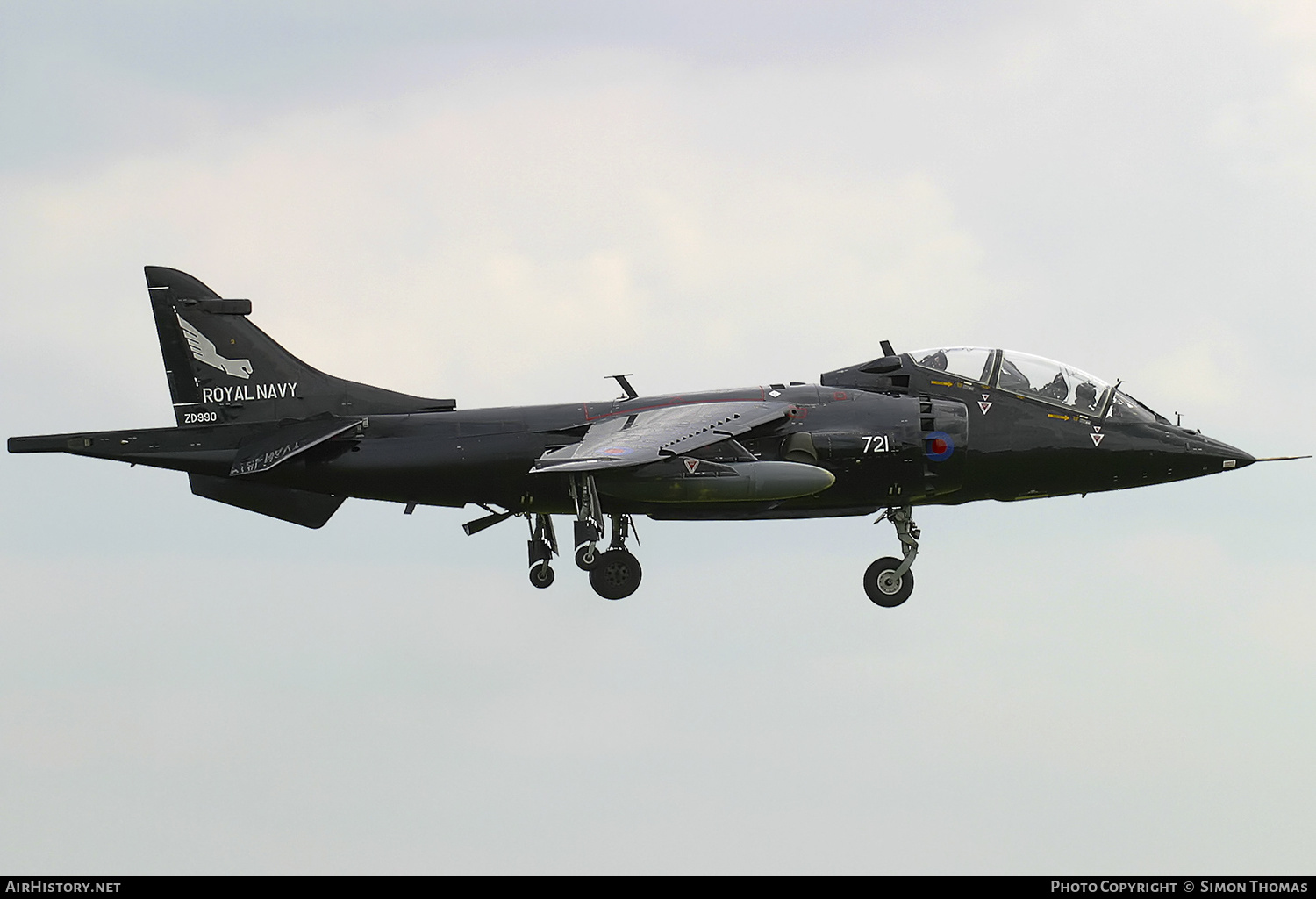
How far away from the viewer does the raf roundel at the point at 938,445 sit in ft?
104

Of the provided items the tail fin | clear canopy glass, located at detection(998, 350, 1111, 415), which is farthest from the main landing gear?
clear canopy glass, located at detection(998, 350, 1111, 415)

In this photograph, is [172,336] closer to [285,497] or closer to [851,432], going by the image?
[285,497]

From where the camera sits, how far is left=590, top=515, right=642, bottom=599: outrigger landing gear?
32.0 metres

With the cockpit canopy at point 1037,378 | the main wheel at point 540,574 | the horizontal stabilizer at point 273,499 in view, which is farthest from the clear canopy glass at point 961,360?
the horizontal stabilizer at point 273,499

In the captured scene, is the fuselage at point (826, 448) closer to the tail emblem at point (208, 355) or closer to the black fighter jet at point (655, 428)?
the black fighter jet at point (655, 428)

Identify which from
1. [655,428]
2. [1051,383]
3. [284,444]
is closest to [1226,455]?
[1051,383]

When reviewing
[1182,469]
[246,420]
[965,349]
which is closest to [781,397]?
[965,349]

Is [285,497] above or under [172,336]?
under

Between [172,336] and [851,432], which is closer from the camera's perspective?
[851,432]

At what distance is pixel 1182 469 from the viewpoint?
33.0m

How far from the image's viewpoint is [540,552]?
37500 mm

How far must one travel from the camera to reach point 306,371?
33.8 metres

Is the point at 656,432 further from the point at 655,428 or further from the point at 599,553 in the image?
the point at 599,553

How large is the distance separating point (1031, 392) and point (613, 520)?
795 cm
